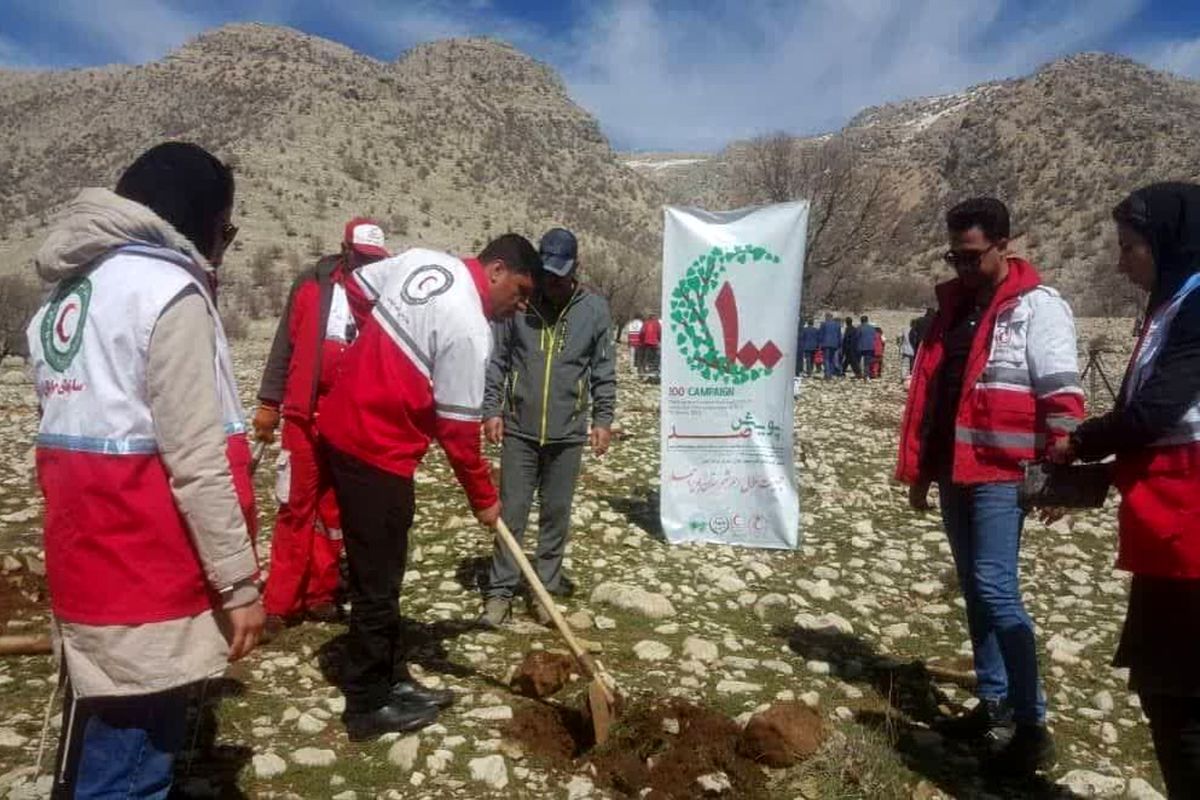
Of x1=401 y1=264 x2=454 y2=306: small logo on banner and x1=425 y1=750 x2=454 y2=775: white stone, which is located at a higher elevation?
x1=401 y1=264 x2=454 y2=306: small logo on banner

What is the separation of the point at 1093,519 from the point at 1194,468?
593 cm

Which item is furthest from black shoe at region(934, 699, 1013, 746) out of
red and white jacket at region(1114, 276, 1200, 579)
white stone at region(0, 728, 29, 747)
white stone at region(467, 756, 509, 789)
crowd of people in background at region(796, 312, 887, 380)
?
crowd of people in background at region(796, 312, 887, 380)

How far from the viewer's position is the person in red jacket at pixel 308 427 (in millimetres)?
4613

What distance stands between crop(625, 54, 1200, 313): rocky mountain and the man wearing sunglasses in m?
36.4

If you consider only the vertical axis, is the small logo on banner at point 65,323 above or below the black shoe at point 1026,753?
above

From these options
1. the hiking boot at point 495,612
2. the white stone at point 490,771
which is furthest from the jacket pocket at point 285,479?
the white stone at point 490,771

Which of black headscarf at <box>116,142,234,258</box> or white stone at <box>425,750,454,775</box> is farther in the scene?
white stone at <box>425,750,454,775</box>

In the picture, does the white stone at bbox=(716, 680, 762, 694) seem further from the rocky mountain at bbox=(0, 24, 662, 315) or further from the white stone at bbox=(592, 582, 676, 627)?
the rocky mountain at bbox=(0, 24, 662, 315)

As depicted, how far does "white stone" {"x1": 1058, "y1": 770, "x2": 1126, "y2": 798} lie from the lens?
3391 millimetres

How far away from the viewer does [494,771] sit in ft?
10.9

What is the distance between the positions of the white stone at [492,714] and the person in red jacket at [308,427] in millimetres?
1371

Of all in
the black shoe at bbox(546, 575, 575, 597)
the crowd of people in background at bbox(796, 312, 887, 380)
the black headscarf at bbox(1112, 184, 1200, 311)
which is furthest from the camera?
the crowd of people in background at bbox(796, 312, 887, 380)

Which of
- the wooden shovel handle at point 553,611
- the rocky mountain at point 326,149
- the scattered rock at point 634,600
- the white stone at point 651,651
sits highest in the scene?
the rocky mountain at point 326,149

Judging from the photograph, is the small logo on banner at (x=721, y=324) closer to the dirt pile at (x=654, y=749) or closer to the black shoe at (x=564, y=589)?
the black shoe at (x=564, y=589)
